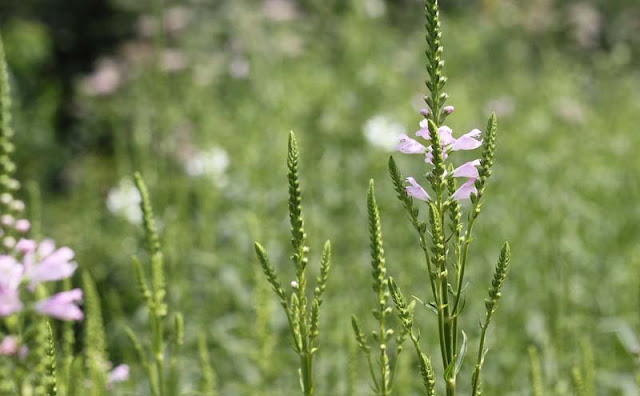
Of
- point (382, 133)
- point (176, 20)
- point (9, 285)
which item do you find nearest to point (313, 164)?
point (382, 133)

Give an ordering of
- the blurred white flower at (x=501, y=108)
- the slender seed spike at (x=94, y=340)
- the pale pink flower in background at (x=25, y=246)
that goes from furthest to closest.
Result: the blurred white flower at (x=501, y=108)
the slender seed spike at (x=94, y=340)
the pale pink flower in background at (x=25, y=246)

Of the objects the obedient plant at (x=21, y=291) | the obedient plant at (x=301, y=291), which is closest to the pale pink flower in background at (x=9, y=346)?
the obedient plant at (x=21, y=291)

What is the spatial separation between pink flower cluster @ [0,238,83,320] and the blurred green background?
0.46 meters

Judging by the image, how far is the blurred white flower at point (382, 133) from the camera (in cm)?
464

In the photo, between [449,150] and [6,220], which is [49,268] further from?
[449,150]

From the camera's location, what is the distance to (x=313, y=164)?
5.19 meters

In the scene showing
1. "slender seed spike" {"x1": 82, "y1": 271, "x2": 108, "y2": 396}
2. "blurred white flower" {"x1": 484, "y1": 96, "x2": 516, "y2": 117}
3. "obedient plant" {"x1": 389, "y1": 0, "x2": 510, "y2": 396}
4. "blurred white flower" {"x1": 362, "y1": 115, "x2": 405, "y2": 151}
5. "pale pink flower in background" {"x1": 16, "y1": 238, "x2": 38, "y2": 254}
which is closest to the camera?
"obedient plant" {"x1": 389, "y1": 0, "x2": 510, "y2": 396}

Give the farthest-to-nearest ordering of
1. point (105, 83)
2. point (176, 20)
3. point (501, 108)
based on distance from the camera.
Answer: point (176, 20)
point (105, 83)
point (501, 108)

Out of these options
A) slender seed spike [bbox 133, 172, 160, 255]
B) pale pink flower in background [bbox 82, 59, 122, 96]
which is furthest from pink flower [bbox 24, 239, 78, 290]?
pale pink flower in background [bbox 82, 59, 122, 96]

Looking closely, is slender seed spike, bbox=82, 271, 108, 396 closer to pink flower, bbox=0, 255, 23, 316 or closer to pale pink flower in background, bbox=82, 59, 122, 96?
pink flower, bbox=0, 255, 23, 316

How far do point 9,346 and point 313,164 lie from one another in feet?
13.1

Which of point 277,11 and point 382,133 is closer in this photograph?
point 382,133

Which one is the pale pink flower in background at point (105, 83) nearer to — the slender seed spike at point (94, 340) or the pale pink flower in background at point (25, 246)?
the slender seed spike at point (94, 340)

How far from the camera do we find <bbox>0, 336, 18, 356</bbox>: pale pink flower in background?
49.1 inches
